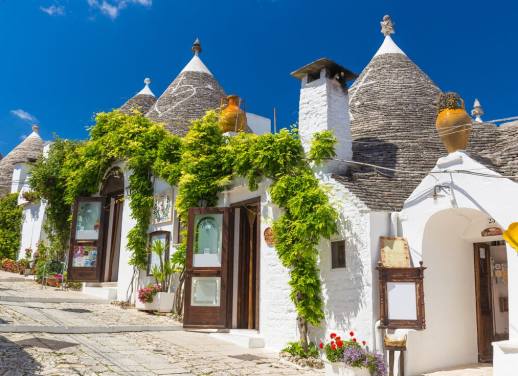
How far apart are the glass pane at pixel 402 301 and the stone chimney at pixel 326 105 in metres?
2.64

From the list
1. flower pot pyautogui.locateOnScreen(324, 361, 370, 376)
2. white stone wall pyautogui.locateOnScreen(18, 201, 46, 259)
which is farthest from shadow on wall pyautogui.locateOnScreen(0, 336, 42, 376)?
white stone wall pyautogui.locateOnScreen(18, 201, 46, 259)

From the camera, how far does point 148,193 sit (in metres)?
14.0

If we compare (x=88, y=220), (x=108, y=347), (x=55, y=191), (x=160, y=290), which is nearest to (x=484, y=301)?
(x=108, y=347)

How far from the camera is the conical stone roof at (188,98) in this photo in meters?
16.5

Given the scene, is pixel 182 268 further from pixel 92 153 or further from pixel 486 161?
pixel 486 161

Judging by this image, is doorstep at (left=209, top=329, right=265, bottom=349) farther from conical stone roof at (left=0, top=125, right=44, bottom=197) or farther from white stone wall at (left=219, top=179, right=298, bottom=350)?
conical stone roof at (left=0, top=125, right=44, bottom=197)

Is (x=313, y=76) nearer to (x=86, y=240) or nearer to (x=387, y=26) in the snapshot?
(x=387, y=26)

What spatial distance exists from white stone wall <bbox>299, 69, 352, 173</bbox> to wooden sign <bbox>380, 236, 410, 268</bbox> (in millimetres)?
1927

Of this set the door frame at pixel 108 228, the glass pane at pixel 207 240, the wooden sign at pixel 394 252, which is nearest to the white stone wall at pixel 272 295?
the glass pane at pixel 207 240

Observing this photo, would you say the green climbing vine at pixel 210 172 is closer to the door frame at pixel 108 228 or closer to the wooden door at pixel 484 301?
the door frame at pixel 108 228

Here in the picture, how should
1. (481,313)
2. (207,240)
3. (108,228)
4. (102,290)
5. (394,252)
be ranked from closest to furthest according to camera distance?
(394,252)
(481,313)
(207,240)
(102,290)
(108,228)

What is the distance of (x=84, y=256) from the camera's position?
15430 mm

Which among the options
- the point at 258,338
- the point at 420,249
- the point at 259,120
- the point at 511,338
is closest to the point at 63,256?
the point at 259,120

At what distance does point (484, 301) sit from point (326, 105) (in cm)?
469
